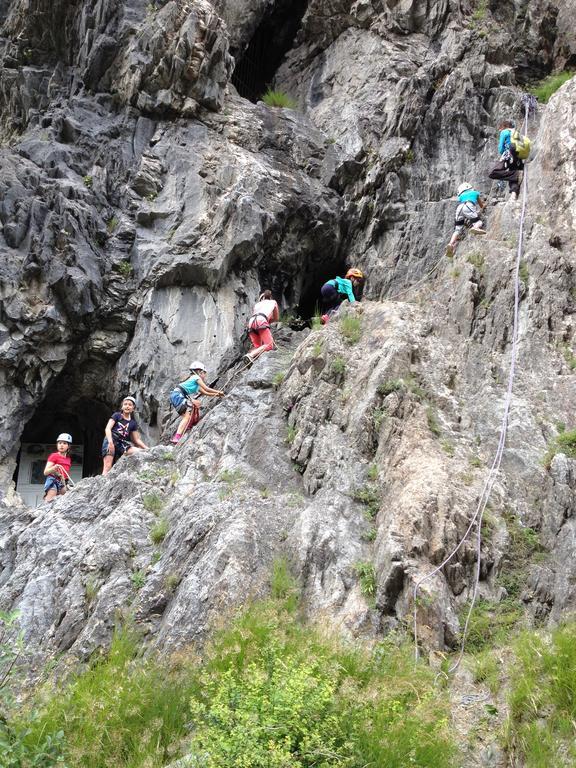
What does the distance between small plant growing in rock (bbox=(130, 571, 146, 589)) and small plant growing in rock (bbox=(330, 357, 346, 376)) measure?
415cm

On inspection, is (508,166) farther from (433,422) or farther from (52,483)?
(52,483)

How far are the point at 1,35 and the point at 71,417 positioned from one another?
1161cm

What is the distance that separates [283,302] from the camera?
18891 millimetres

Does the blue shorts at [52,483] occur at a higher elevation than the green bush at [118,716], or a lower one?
higher

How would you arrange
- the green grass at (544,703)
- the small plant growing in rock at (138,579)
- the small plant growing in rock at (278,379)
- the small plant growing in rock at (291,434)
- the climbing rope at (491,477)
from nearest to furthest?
the green grass at (544,703) → the climbing rope at (491,477) → the small plant growing in rock at (138,579) → the small plant growing in rock at (291,434) → the small plant growing in rock at (278,379)

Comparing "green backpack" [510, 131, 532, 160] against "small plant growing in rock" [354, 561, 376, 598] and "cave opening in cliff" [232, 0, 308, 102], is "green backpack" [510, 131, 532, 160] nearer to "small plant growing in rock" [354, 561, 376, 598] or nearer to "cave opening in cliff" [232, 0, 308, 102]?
"small plant growing in rock" [354, 561, 376, 598]

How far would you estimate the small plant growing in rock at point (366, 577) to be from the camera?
8125 millimetres

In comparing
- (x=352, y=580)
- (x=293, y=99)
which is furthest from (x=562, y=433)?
(x=293, y=99)

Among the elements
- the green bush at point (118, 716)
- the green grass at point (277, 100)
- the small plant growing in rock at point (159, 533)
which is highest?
the green grass at point (277, 100)

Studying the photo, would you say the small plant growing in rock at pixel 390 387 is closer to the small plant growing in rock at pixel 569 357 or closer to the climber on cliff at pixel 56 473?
the small plant growing in rock at pixel 569 357

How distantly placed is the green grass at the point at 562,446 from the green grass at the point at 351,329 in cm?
363

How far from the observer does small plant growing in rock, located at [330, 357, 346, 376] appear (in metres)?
11.4

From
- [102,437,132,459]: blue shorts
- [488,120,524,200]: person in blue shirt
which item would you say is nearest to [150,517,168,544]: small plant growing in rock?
[102,437,132,459]: blue shorts

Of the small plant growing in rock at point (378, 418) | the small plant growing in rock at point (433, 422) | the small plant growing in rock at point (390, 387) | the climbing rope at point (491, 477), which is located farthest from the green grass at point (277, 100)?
the small plant growing in rock at point (433, 422)
